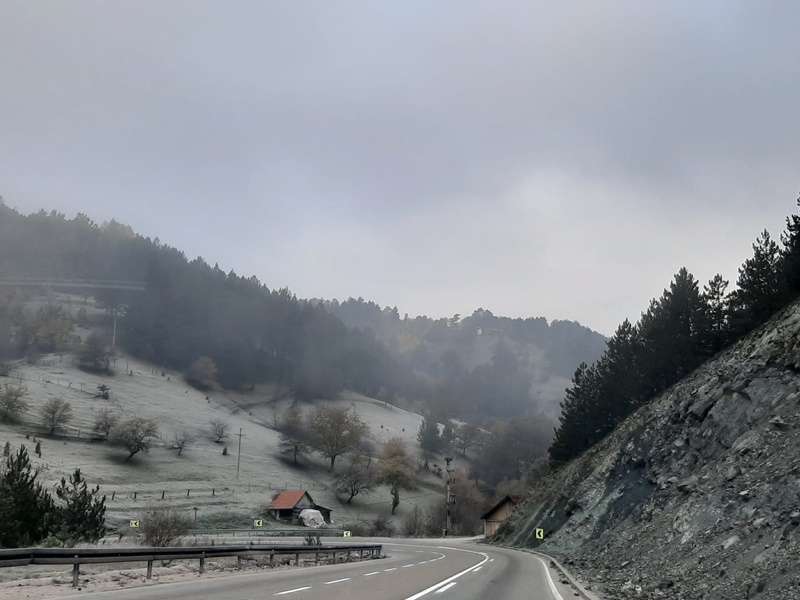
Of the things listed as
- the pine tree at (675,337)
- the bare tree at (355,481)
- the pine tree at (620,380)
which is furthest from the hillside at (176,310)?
the pine tree at (675,337)

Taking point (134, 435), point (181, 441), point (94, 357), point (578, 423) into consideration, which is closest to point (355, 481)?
point (181, 441)

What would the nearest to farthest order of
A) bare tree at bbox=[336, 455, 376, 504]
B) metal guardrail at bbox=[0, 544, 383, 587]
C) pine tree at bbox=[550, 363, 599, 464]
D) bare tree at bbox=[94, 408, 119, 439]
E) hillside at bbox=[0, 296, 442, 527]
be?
→ 1. metal guardrail at bbox=[0, 544, 383, 587]
2. pine tree at bbox=[550, 363, 599, 464]
3. hillside at bbox=[0, 296, 442, 527]
4. bare tree at bbox=[94, 408, 119, 439]
5. bare tree at bbox=[336, 455, 376, 504]

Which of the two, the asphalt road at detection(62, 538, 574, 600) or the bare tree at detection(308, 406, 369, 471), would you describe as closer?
the asphalt road at detection(62, 538, 574, 600)

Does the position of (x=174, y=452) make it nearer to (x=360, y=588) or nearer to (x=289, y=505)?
(x=289, y=505)

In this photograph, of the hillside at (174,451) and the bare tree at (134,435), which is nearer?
the hillside at (174,451)

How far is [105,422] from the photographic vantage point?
104062mm

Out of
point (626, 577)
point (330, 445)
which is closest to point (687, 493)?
point (626, 577)

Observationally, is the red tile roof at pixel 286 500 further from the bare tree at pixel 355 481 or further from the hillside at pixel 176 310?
the hillside at pixel 176 310

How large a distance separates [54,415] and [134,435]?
12030mm

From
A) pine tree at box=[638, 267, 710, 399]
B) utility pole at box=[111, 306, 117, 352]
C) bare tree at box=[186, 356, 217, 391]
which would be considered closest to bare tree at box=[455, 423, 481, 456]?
bare tree at box=[186, 356, 217, 391]

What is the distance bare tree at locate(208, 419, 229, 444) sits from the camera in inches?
4749

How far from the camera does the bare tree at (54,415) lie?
324ft

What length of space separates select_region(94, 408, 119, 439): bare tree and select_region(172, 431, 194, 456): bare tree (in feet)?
32.1

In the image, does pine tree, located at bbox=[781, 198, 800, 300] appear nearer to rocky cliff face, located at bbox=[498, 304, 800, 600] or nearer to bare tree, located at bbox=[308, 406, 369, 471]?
rocky cliff face, located at bbox=[498, 304, 800, 600]
